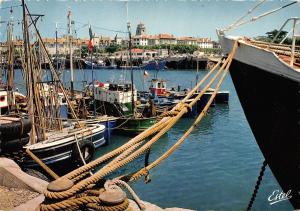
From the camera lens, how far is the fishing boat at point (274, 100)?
24.4 feet

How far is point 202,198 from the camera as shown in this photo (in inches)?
551

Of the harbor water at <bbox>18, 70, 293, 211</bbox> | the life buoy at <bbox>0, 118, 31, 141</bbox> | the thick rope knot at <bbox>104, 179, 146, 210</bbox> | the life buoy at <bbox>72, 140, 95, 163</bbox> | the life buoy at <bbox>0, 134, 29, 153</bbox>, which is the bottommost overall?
the harbor water at <bbox>18, 70, 293, 211</bbox>

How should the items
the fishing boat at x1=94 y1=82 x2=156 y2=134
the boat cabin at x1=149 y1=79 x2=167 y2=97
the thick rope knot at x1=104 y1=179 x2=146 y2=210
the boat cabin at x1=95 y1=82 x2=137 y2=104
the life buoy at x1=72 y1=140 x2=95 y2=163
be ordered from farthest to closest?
the boat cabin at x1=149 y1=79 x2=167 y2=97 < the boat cabin at x1=95 y1=82 x2=137 y2=104 < the fishing boat at x1=94 y1=82 x2=156 y2=134 < the life buoy at x1=72 y1=140 x2=95 y2=163 < the thick rope knot at x1=104 y1=179 x2=146 y2=210

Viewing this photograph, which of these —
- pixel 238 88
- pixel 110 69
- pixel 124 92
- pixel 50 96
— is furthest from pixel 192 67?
pixel 238 88

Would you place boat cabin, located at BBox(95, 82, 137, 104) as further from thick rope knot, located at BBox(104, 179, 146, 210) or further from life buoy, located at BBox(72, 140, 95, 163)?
thick rope knot, located at BBox(104, 179, 146, 210)

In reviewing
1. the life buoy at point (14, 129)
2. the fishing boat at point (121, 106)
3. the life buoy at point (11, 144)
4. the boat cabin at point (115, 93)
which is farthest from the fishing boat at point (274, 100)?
the boat cabin at point (115, 93)

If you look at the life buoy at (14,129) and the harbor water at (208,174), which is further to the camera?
the harbor water at (208,174)

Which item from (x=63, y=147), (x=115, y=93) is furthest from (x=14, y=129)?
(x=115, y=93)

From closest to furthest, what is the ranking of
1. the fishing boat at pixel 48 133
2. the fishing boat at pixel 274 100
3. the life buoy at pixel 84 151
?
the fishing boat at pixel 274 100
the fishing boat at pixel 48 133
the life buoy at pixel 84 151

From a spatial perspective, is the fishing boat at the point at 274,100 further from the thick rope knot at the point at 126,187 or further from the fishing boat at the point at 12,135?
the fishing boat at the point at 12,135

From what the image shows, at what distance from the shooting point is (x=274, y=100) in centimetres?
807

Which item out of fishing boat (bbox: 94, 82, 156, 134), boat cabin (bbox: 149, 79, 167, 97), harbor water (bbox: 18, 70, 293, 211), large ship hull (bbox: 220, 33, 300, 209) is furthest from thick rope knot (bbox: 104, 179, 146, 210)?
boat cabin (bbox: 149, 79, 167, 97)

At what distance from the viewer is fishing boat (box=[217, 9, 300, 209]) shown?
24.4 ft

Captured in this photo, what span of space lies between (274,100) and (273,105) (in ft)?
0.52
